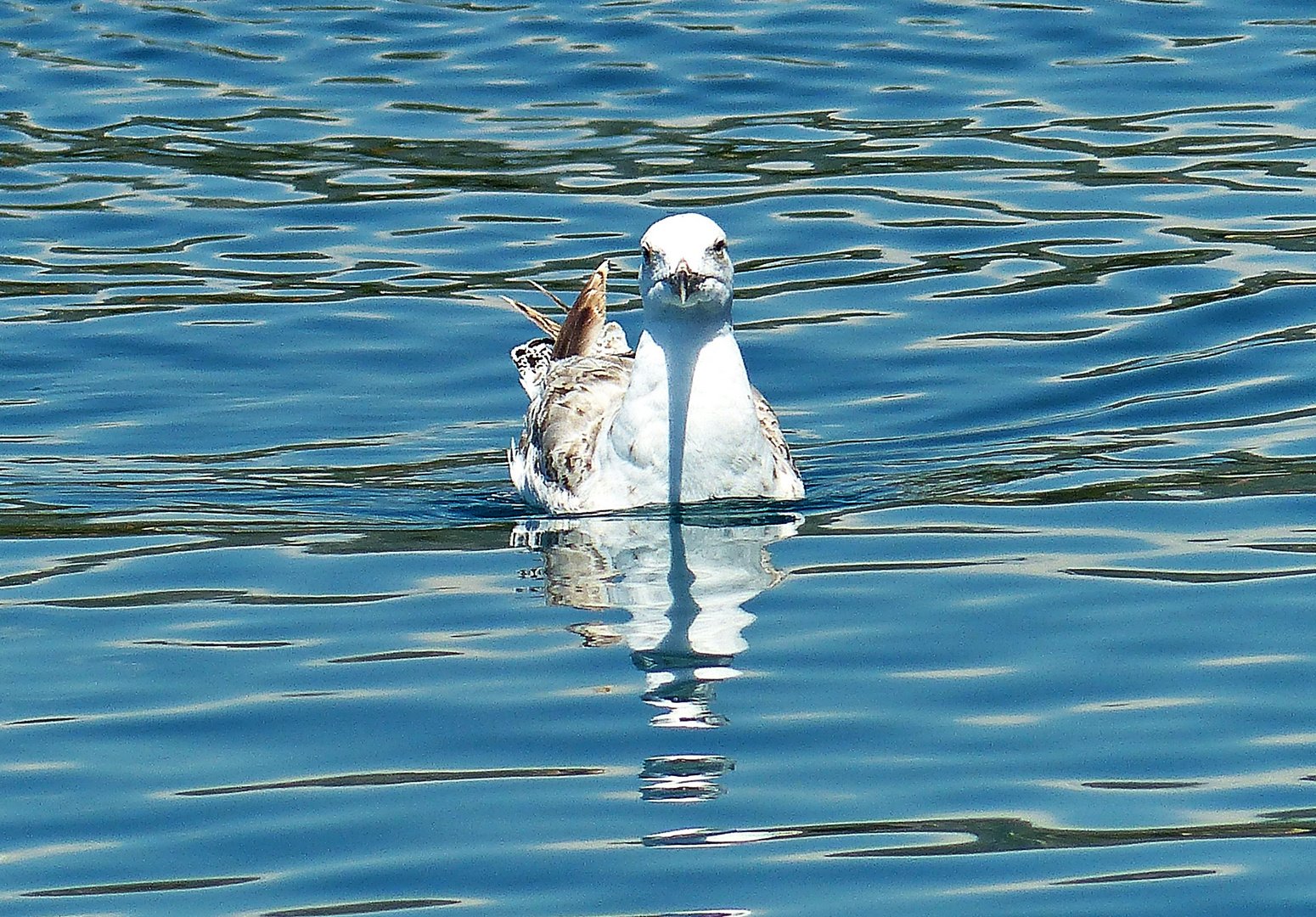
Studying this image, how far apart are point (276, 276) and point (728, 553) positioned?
19.0ft

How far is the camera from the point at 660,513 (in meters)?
10.1

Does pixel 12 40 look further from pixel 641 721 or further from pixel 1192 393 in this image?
pixel 641 721

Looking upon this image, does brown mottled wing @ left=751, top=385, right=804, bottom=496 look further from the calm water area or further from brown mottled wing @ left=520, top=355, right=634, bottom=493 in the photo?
brown mottled wing @ left=520, top=355, right=634, bottom=493

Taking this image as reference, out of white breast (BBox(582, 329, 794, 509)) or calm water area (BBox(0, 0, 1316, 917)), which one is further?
white breast (BBox(582, 329, 794, 509))

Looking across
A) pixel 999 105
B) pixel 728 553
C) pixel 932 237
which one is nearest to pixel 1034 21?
pixel 999 105

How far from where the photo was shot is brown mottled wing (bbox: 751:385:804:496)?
1018 centimetres

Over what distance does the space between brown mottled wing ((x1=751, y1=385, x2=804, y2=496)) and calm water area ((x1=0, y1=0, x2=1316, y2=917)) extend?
6.5 inches

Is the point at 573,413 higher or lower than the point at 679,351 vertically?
lower

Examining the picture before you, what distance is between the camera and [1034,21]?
19.9m

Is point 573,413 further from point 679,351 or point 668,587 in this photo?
point 668,587

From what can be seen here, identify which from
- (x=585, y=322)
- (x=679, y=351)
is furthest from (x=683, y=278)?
(x=585, y=322)

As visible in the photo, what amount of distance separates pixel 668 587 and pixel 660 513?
1.21m

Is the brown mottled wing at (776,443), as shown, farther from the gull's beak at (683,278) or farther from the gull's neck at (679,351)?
the gull's beak at (683,278)

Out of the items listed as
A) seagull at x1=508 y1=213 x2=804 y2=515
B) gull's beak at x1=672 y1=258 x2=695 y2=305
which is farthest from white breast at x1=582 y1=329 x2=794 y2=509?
gull's beak at x1=672 y1=258 x2=695 y2=305
